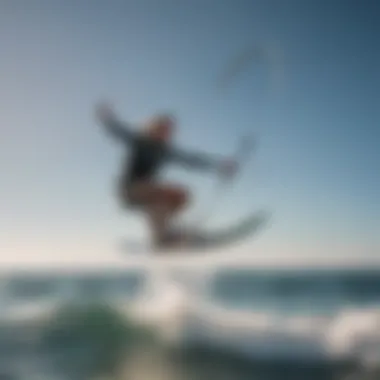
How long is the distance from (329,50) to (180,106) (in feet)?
1.07

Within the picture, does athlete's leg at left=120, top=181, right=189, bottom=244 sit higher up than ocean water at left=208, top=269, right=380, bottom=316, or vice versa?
athlete's leg at left=120, top=181, right=189, bottom=244

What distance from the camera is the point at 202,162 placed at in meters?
1.37

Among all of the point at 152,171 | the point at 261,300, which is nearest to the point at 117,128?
the point at 152,171

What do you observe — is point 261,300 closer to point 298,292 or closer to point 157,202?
point 298,292

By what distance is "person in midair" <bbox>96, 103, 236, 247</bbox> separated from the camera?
1.34 metres

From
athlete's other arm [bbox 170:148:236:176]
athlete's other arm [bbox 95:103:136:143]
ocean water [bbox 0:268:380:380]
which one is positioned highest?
athlete's other arm [bbox 95:103:136:143]

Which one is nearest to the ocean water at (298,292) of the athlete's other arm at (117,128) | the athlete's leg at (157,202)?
the athlete's leg at (157,202)

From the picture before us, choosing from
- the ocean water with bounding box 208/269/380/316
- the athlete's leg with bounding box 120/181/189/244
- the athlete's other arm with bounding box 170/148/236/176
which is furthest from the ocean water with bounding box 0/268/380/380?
the athlete's other arm with bounding box 170/148/236/176

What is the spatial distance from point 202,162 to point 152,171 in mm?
101

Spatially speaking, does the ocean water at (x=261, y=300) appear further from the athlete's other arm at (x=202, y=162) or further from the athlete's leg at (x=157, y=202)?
the athlete's other arm at (x=202, y=162)

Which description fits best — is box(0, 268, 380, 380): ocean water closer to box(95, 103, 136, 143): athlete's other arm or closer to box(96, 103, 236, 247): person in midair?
box(96, 103, 236, 247): person in midair

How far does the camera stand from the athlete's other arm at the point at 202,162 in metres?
1.36

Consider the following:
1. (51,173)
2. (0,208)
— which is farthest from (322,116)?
(0,208)

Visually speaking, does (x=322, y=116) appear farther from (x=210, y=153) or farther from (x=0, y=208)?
(x=0, y=208)
